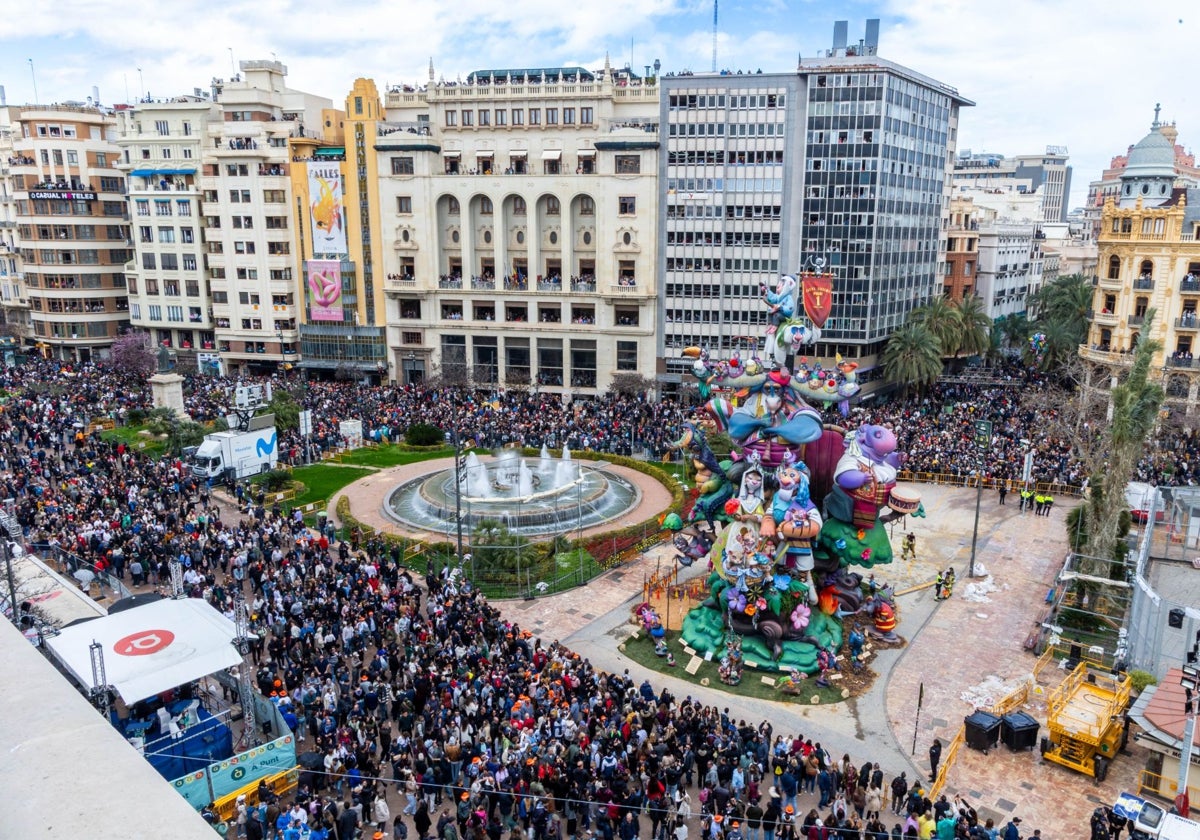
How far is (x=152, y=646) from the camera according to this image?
66.1ft

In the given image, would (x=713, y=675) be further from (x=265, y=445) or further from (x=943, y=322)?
(x=943, y=322)

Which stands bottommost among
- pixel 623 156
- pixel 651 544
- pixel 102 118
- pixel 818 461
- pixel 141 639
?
pixel 651 544

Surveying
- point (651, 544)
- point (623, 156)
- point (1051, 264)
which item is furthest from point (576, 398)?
point (1051, 264)

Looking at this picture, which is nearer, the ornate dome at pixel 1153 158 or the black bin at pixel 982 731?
the black bin at pixel 982 731

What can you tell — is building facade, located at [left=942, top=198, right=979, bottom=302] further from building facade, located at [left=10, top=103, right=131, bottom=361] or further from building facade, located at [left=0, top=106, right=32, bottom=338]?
building facade, located at [left=0, top=106, right=32, bottom=338]

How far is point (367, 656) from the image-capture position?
26453 millimetres

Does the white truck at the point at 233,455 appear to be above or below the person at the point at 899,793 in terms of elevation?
above

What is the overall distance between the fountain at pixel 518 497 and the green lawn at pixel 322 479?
350 centimetres

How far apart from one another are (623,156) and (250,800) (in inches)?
2135

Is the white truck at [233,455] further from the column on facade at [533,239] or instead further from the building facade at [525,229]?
the column on facade at [533,239]

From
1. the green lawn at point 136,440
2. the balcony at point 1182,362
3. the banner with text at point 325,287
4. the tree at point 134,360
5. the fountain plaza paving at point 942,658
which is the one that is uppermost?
the banner with text at point 325,287

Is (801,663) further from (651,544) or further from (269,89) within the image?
(269,89)

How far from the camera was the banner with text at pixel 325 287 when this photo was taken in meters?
71.6

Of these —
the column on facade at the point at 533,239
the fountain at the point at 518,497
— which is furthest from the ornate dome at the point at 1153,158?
the fountain at the point at 518,497
